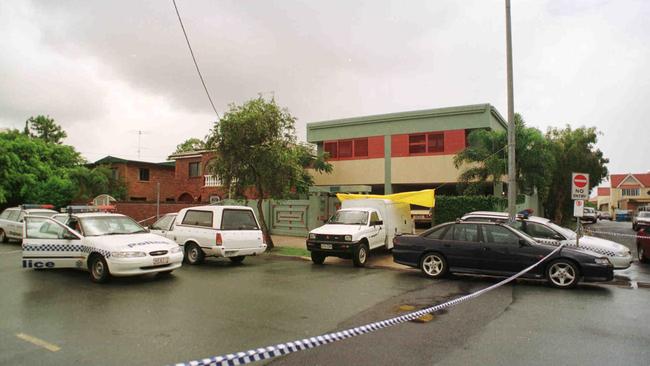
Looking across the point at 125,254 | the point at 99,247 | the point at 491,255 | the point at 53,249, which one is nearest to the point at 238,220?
the point at 125,254

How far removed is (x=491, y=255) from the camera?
Result: 30.6 ft

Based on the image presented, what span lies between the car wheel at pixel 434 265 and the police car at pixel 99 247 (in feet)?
19.2

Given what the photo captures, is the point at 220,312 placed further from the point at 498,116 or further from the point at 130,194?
the point at 130,194

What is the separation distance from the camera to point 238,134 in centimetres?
1497

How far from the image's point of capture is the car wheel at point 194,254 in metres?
11.9

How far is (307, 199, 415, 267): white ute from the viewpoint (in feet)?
38.6

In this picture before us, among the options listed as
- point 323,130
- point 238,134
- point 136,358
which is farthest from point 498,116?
point 136,358

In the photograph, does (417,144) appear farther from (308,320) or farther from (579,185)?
(308,320)

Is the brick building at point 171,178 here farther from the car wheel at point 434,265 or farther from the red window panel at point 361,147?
the car wheel at point 434,265

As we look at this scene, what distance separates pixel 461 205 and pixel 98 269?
14171 mm

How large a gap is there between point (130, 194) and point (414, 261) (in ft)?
103

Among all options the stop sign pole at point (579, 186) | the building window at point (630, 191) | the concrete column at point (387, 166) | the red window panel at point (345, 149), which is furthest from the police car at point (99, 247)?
the building window at point (630, 191)

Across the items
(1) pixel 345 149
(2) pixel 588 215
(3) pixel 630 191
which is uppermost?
(1) pixel 345 149

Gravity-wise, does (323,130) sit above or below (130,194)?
above
